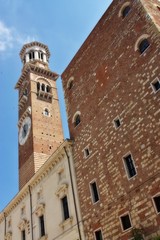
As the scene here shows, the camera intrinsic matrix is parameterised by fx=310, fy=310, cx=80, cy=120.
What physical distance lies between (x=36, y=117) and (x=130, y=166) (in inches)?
830

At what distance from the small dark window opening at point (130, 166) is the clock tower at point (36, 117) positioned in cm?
1692

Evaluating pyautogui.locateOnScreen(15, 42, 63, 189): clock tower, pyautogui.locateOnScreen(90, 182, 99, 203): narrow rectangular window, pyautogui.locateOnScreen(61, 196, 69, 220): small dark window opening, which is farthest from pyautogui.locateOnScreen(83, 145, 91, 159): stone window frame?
pyautogui.locateOnScreen(15, 42, 63, 189): clock tower

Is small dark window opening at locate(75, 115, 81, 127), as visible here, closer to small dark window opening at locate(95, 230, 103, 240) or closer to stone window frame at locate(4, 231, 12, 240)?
small dark window opening at locate(95, 230, 103, 240)

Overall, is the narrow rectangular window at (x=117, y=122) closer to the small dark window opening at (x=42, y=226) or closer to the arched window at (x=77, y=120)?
the arched window at (x=77, y=120)

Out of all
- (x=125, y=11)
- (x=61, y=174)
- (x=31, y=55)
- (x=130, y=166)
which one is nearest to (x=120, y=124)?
(x=130, y=166)

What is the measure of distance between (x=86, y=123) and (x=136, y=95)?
4301 mm

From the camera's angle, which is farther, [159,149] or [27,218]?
[27,218]

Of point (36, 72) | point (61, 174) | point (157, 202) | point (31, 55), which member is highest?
point (31, 55)

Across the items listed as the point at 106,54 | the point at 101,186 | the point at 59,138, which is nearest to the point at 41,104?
the point at 59,138

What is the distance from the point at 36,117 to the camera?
33.1 meters

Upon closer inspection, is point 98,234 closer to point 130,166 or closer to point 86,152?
point 130,166

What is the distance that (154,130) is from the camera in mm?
12328

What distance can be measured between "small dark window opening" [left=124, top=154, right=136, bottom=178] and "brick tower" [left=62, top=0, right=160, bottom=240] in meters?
0.04

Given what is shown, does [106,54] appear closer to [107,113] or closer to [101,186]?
[107,113]
